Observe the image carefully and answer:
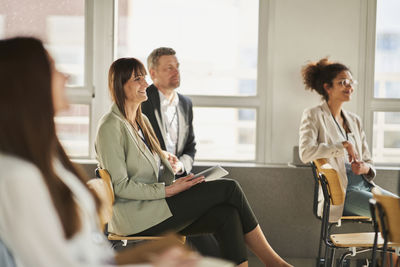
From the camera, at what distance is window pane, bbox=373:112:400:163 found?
14.8ft

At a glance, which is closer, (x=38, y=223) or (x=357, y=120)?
(x=38, y=223)

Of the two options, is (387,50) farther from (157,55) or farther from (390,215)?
(390,215)

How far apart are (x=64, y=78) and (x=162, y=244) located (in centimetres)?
49

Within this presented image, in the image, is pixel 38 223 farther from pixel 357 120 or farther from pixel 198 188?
pixel 357 120

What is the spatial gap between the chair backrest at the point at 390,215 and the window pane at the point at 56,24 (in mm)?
2938

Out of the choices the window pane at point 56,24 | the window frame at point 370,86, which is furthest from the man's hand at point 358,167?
the window pane at point 56,24

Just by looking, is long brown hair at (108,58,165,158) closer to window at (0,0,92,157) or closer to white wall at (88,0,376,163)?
window at (0,0,92,157)

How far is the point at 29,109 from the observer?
3.79ft

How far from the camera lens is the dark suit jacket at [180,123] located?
3824 mm

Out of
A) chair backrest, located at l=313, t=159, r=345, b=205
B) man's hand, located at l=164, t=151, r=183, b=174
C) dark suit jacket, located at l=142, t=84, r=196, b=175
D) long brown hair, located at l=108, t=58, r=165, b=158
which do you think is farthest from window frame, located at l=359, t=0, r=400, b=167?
long brown hair, located at l=108, t=58, r=165, b=158

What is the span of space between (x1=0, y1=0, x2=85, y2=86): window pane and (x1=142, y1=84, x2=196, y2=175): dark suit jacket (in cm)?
93

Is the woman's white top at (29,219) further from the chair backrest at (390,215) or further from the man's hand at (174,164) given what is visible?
the man's hand at (174,164)

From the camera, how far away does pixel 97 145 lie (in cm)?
296

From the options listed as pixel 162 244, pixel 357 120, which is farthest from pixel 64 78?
pixel 357 120
